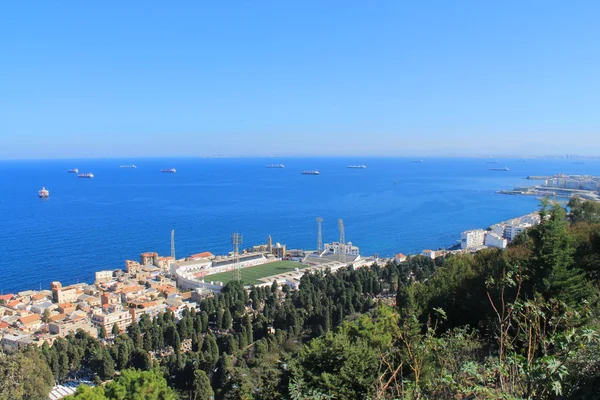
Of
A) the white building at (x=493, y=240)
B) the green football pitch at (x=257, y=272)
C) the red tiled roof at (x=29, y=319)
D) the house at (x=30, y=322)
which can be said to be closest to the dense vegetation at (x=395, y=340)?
the green football pitch at (x=257, y=272)

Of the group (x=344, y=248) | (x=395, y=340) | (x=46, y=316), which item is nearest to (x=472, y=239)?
(x=344, y=248)

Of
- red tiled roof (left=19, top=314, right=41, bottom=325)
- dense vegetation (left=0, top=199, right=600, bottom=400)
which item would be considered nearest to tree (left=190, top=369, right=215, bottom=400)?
dense vegetation (left=0, top=199, right=600, bottom=400)

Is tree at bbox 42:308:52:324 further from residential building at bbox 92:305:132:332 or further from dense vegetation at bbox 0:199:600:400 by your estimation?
dense vegetation at bbox 0:199:600:400

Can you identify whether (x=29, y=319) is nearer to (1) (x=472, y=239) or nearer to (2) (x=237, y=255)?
(2) (x=237, y=255)

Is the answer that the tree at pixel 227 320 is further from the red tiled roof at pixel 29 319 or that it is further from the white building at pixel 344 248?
the white building at pixel 344 248

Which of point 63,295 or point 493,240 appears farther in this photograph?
point 493,240
